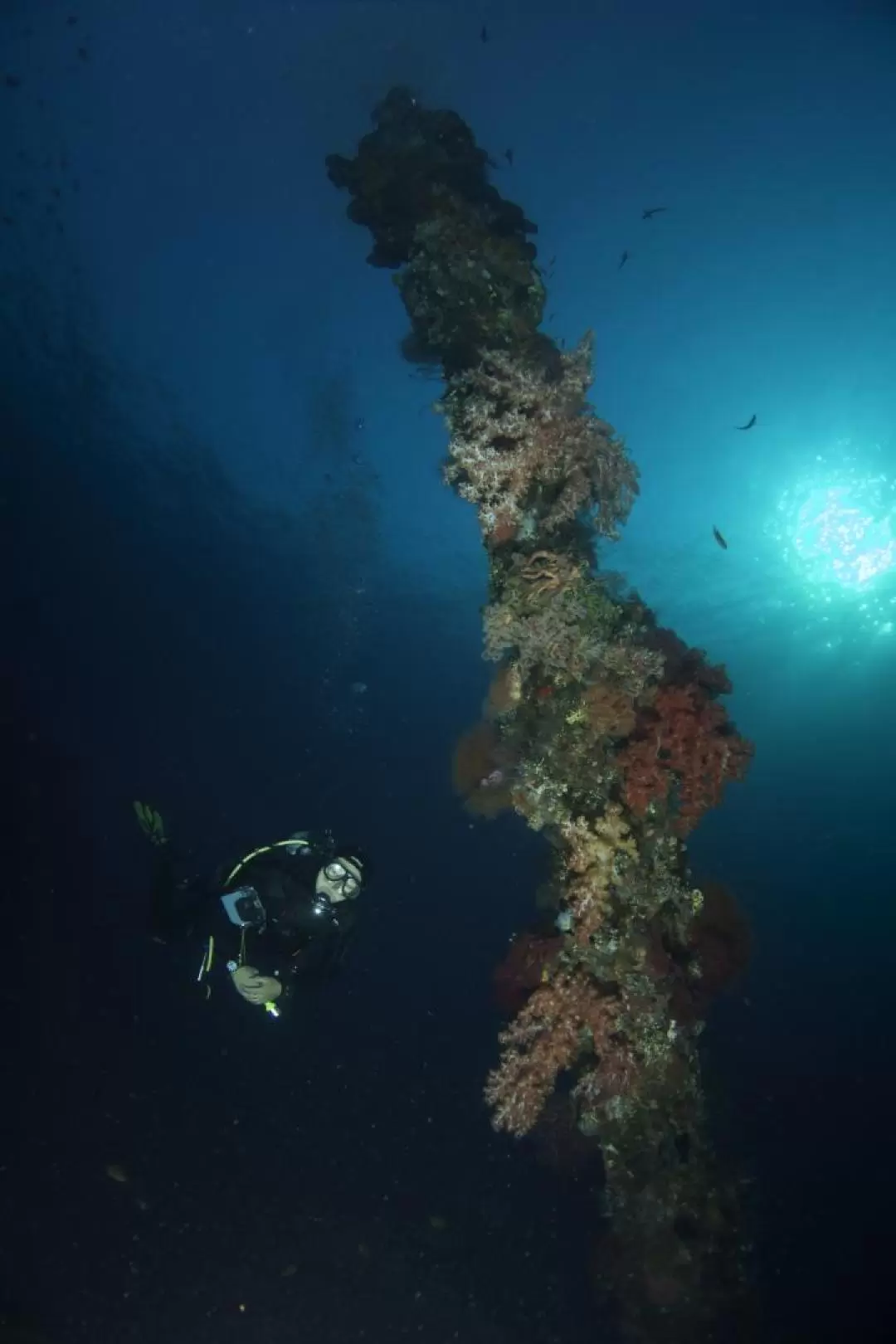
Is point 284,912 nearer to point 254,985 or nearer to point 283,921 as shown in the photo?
point 283,921

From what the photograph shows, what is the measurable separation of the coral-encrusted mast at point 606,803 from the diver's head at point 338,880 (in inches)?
77.3

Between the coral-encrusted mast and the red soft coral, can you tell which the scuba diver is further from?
the red soft coral

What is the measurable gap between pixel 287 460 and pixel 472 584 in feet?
34.1

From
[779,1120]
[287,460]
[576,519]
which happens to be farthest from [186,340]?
[779,1120]

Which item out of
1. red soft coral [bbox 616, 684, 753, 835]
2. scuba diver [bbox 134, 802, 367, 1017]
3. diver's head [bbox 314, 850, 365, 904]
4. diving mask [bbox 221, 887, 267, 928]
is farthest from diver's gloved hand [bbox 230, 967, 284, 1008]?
red soft coral [bbox 616, 684, 753, 835]

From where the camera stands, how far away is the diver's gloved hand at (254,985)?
676 cm

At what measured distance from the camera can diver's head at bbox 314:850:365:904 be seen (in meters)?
7.47

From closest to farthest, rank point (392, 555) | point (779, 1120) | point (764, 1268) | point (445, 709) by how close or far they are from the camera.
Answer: point (764, 1268), point (779, 1120), point (392, 555), point (445, 709)

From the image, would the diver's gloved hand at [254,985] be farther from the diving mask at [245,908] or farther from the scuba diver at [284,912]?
the diving mask at [245,908]

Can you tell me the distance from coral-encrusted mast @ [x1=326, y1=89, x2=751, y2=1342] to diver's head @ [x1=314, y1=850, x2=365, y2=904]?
1963 millimetres

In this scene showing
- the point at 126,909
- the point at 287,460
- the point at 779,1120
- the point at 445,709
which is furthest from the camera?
the point at 445,709

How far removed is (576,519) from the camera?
7.69 meters

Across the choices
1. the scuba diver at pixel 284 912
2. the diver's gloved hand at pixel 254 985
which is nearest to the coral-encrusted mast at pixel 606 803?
the scuba diver at pixel 284 912

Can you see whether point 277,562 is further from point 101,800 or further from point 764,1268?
point 764,1268
